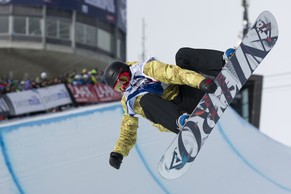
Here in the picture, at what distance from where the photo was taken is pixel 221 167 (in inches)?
396

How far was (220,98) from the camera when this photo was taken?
6305 mm

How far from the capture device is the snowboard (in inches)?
246

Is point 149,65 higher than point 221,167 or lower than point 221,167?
higher

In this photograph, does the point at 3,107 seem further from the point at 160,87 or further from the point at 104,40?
the point at 104,40

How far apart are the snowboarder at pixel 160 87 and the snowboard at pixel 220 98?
0.44ft

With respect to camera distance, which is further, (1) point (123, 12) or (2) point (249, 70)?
(1) point (123, 12)

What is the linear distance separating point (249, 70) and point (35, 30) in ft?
76.1

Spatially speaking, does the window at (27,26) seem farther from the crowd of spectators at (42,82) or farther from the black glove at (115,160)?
the black glove at (115,160)

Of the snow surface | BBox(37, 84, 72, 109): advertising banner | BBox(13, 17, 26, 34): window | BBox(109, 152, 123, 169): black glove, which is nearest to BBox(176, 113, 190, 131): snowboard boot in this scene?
BBox(109, 152, 123, 169): black glove

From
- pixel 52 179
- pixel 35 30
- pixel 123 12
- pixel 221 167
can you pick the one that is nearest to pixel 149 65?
pixel 52 179

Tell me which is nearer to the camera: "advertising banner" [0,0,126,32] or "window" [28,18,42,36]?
"advertising banner" [0,0,126,32]

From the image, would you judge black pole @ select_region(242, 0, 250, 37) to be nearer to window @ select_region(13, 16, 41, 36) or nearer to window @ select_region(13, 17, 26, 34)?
window @ select_region(13, 16, 41, 36)

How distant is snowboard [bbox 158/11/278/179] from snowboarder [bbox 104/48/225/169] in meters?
0.14

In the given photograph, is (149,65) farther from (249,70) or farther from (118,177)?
(118,177)
